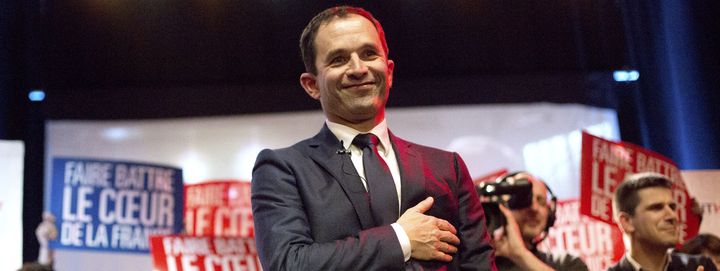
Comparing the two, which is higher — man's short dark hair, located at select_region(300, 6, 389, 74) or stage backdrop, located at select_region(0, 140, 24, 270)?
man's short dark hair, located at select_region(300, 6, 389, 74)

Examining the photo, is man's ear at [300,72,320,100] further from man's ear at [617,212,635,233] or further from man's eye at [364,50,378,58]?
man's ear at [617,212,635,233]

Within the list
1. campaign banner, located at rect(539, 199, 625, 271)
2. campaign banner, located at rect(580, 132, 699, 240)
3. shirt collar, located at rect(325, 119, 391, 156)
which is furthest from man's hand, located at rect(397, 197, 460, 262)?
campaign banner, located at rect(539, 199, 625, 271)

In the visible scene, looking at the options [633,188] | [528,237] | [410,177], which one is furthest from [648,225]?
[410,177]

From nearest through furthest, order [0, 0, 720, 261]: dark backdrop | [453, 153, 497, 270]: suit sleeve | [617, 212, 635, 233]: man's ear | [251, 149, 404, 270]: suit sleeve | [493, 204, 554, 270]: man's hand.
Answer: [251, 149, 404, 270]: suit sleeve, [453, 153, 497, 270]: suit sleeve, [493, 204, 554, 270]: man's hand, [617, 212, 635, 233]: man's ear, [0, 0, 720, 261]: dark backdrop

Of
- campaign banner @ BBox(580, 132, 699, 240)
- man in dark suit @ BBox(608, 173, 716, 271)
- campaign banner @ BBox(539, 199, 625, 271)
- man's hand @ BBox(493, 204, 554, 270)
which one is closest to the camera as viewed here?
man's hand @ BBox(493, 204, 554, 270)

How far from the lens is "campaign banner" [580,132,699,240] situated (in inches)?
156

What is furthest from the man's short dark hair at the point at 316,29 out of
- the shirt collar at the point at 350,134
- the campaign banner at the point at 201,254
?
the campaign banner at the point at 201,254

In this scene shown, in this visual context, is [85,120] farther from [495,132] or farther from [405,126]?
[495,132]

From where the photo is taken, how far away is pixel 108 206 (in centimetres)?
470

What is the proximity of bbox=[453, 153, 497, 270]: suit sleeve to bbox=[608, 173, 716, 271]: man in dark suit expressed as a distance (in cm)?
189

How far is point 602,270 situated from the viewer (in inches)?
179

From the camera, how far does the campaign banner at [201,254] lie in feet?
13.1

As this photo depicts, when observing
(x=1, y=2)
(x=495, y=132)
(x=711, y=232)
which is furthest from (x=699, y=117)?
(x=1, y=2)

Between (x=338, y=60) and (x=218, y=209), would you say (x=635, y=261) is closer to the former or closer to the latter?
(x=338, y=60)
